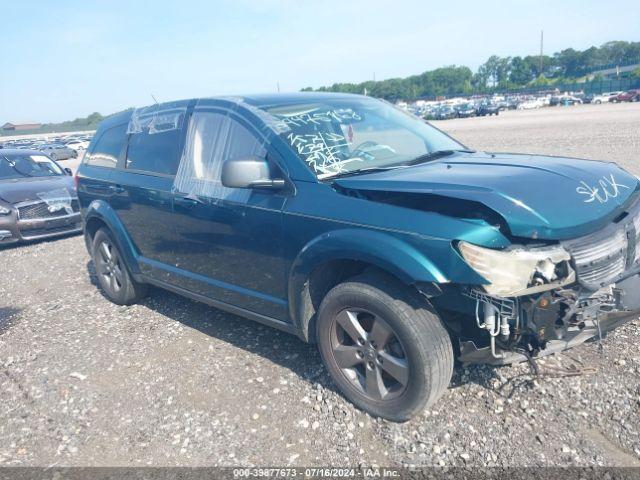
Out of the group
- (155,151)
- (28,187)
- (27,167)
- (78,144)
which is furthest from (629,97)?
(155,151)

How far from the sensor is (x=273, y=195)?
135 inches

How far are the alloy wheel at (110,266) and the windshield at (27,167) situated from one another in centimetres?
511

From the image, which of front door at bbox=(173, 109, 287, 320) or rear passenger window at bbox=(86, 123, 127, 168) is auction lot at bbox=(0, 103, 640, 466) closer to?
front door at bbox=(173, 109, 287, 320)

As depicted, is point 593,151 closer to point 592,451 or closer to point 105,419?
point 592,451

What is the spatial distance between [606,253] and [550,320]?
57cm

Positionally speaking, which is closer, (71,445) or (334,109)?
(71,445)

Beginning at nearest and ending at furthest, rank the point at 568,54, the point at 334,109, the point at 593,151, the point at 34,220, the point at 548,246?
1. the point at 548,246
2. the point at 334,109
3. the point at 34,220
4. the point at 593,151
5. the point at 568,54

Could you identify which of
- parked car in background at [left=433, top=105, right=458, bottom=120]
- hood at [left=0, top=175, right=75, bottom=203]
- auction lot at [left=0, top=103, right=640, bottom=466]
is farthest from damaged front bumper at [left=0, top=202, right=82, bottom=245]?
parked car in background at [left=433, top=105, right=458, bottom=120]

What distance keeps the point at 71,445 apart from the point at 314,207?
6.76 feet

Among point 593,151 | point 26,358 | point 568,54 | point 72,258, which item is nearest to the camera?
point 26,358

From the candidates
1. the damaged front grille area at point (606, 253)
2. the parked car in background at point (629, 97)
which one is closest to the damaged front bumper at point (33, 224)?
the damaged front grille area at point (606, 253)

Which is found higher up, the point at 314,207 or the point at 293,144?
the point at 293,144

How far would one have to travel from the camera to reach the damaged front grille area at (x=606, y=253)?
2.69 metres

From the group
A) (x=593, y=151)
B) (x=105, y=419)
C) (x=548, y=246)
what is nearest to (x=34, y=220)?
(x=105, y=419)
